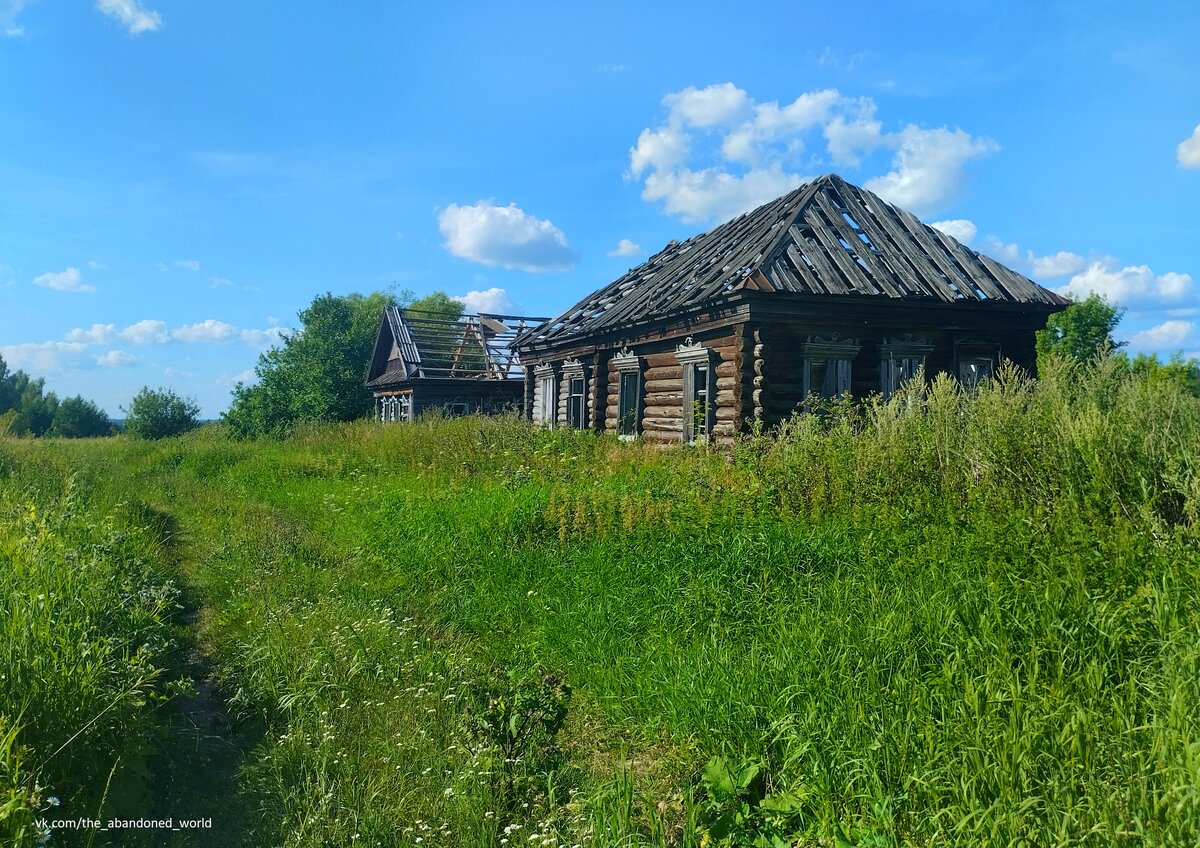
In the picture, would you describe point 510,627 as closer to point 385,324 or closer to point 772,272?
point 772,272

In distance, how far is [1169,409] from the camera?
5.09 metres

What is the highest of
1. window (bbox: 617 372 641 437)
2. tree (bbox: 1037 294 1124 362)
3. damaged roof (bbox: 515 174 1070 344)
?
tree (bbox: 1037 294 1124 362)

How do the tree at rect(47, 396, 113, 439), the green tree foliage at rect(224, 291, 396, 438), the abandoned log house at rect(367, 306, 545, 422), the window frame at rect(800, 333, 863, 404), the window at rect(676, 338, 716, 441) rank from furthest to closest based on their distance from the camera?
the tree at rect(47, 396, 113, 439) < the green tree foliage at rect(224, 291, 396, 438) < the abandoned log house at rect(367, 306, 545, 422) < the window at rect(676, 338, 716, 441) < the window frame at rect(800, 333, 863, 404)

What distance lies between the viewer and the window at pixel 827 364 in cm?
1192

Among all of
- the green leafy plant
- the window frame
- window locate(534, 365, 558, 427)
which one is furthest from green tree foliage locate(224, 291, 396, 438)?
the green leafy plant

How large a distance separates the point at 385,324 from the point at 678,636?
→ 95.3 ft

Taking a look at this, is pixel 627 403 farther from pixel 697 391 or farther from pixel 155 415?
pixel 155 415

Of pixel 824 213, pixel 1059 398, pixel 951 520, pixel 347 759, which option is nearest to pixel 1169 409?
pixel 1059 398

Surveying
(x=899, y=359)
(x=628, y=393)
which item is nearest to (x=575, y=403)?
(x=628, y=393)

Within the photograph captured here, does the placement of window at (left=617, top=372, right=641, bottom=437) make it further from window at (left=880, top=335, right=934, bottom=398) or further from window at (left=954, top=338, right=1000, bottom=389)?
window at (left=954, top=338, right=1000, bottom=389)

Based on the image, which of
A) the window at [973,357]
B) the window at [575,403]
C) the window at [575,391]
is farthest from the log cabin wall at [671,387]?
the window at [973,357]

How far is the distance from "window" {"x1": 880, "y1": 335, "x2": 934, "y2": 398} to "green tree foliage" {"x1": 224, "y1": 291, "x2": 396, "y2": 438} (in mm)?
21973

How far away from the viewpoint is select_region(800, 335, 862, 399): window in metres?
11.9

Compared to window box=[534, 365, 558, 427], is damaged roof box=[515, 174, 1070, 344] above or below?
above
